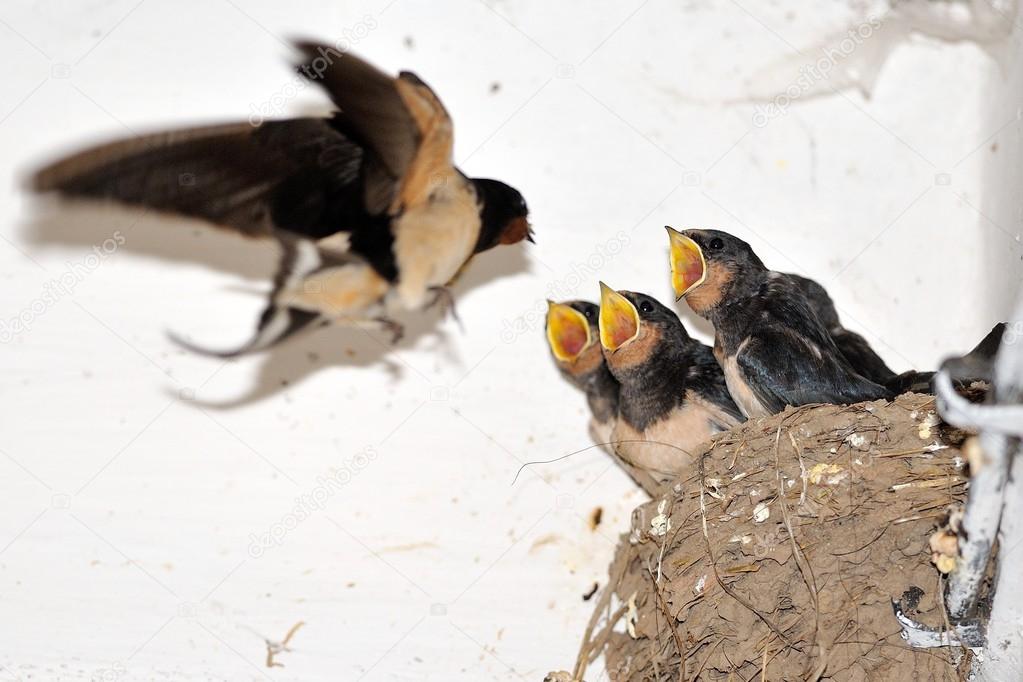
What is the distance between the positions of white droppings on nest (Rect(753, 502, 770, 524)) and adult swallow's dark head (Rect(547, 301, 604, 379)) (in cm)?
52

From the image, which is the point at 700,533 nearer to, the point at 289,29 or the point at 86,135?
the point at 289,29

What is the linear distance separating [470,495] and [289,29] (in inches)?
37.6

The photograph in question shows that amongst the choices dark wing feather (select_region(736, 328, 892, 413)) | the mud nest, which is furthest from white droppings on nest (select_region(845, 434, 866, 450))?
dark wing feather (select_region(736, 328, 892, 413))

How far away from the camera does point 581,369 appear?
7.28 ft

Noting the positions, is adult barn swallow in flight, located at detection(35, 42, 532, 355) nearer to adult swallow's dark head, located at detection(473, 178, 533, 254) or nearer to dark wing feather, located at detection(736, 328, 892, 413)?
adult swallow's dark head, located at detection(473, 178, 533, 254)

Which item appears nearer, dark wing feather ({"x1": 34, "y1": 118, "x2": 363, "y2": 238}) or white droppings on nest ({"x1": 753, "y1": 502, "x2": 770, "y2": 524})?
dark wing feather ({"x1": 34, "y1": 118, "x2": 363, "y2": 238})

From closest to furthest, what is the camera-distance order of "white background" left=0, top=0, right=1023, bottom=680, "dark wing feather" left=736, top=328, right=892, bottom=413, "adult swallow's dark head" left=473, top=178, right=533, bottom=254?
"adult swallow's dark head" left=473, top=178, right=533, bottom=254 < "dark wing feather" left=736, top=328, right=892, bottom=413 < "white background" left=0, top=0, right=1023, bottom=680

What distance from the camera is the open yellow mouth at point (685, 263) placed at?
80.8 inches

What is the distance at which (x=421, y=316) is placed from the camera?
219cm

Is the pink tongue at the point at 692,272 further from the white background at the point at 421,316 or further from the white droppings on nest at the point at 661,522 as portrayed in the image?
the white droppings on nest at the point at 661,522

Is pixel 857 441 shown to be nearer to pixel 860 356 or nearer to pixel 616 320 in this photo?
pixel 860 356

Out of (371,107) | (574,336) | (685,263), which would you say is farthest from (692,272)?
(371,107)

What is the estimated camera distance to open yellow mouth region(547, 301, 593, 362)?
2.18m

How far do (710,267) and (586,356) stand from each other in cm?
32
